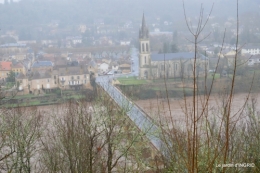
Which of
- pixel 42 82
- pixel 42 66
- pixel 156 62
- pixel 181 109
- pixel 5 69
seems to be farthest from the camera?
pixel 156 62

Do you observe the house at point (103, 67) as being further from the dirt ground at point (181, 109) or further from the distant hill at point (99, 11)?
the distant hill at point (99, 11)

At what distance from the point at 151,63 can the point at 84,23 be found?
19150 millimetres

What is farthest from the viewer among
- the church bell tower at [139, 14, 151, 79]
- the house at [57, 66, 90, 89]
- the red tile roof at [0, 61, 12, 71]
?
the church bell tower at [139, 14, 151, 79]

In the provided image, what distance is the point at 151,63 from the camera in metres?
12.8

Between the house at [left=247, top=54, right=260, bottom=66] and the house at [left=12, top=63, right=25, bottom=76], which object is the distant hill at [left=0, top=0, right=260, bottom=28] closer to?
the house at [left=247, top=54, right=260, bottom=66]

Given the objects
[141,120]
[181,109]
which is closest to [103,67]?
[141,120]

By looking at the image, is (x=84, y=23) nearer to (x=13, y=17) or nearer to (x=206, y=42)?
(x=13, y=17)

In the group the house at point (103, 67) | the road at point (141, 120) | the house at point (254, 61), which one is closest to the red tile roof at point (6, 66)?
the house at point (103, 67)

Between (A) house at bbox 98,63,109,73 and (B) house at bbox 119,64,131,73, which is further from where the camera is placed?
(B) house at bbox 119,64,131,73

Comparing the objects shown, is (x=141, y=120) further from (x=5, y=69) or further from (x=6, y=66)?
(x=6, y=66)

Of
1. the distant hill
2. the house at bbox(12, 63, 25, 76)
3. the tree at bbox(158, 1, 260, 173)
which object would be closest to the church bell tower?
the house at bbox(12, 63, 25, 76)

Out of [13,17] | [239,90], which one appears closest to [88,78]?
[239,90]

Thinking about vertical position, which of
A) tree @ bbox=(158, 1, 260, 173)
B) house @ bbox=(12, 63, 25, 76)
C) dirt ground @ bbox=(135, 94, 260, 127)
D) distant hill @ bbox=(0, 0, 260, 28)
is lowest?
dirt ground @ bbox=(135, 94, 260, 127)

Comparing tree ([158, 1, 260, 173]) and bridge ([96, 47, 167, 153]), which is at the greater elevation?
tree ([158, 1, 260, 173])
